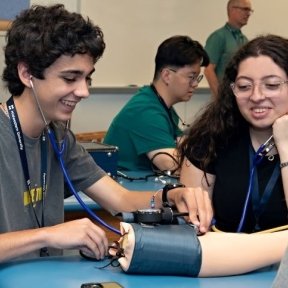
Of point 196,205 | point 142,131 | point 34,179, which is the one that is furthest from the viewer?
point 142,131

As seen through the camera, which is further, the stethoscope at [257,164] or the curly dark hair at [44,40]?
the stethoscope at [257,164]

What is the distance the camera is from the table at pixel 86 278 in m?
1.48

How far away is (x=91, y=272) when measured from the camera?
155 cm

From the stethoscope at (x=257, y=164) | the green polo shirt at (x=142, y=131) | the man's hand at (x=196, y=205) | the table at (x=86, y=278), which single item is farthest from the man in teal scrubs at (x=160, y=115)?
the table at (x=86, y=278)

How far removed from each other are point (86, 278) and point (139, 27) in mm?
4563

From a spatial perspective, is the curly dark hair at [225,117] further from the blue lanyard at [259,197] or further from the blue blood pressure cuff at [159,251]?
the blue blood pressure cuff at [159,251]

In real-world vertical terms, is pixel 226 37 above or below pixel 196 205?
above

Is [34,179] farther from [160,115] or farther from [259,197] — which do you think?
[160,115]

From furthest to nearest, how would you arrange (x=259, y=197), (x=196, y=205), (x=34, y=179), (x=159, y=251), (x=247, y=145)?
(x=247, y=145) < (x=259, y=197) < (x=34, y=179) < (x=196, y=205) < (x=159, y=251)

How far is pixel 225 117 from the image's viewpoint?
2248 millimetres

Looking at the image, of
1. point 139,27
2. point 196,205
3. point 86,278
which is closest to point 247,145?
point 196,205

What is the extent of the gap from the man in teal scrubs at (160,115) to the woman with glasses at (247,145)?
845mm

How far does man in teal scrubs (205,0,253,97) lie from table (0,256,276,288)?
4.38 metres

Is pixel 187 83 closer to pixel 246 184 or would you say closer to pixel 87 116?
pixel 246 184
